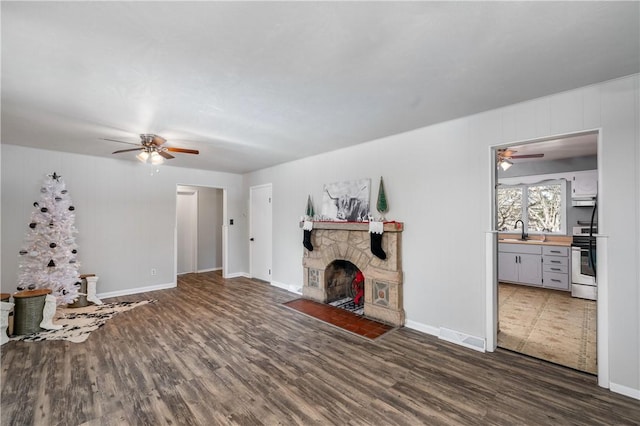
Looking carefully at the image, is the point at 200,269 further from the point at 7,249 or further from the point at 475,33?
the point at 475,33

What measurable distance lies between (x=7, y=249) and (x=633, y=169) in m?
7.65

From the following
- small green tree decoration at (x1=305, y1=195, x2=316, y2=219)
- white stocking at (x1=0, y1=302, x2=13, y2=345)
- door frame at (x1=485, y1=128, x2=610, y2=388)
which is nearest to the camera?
door frame at (x1=485, y1=128, x2=610, y2=388)

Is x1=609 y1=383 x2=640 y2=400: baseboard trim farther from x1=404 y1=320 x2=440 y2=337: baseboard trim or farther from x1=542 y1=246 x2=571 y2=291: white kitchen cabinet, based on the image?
x1=542 y1=246 x2=571 y2=291: white kitchen cabinet

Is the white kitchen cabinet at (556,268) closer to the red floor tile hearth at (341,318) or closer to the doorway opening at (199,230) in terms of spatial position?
the red floor tile hearth at (341,318)

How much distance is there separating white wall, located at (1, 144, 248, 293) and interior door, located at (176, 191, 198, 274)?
148 centimetres

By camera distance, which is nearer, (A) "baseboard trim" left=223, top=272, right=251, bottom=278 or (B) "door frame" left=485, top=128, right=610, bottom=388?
(B) "door frame" left=485, top=128, right=610, bottom=388

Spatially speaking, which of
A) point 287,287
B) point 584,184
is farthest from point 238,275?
point 584,184

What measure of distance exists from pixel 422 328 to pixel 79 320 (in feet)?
15.5

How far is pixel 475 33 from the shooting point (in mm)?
1695

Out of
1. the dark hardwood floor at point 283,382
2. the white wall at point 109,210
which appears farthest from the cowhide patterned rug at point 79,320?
the white wall at point 109,210

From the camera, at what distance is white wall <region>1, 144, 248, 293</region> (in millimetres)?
4266

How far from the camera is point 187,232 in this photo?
7.36 metres

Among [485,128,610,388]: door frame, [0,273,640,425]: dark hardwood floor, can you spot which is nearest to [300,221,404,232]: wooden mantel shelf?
[485,128,610,388]: door frame

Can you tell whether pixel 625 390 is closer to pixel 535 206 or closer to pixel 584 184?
pixel 584 184
